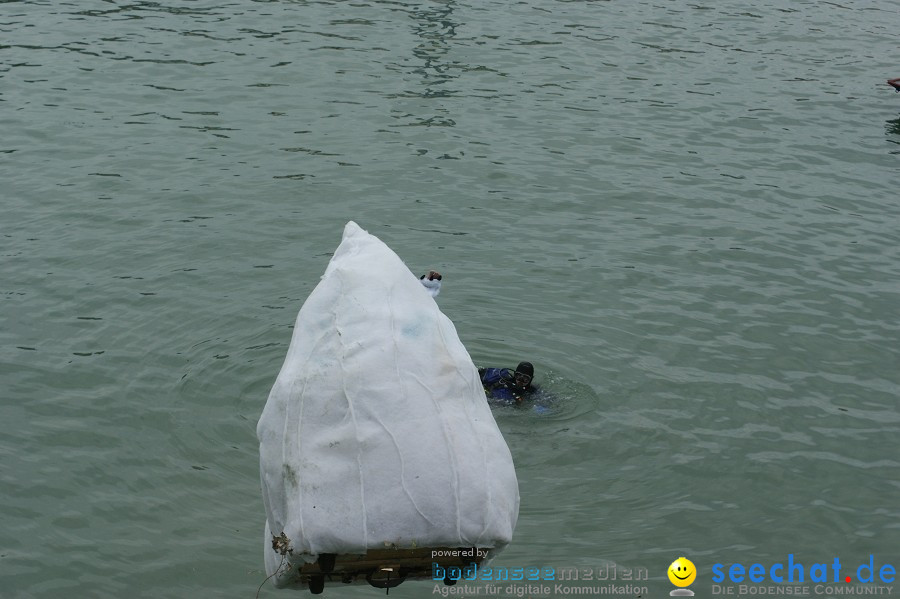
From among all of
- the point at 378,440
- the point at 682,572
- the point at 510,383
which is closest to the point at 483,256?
the point at 510,383

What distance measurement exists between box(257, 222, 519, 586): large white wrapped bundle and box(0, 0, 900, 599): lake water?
2630mm

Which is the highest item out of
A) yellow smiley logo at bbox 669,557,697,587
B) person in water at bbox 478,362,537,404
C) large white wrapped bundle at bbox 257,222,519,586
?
large white wrapped bundle at bbox 257,222,519,586

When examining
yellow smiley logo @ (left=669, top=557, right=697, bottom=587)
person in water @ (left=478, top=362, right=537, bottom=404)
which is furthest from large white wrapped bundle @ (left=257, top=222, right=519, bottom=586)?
person in water @ (left=478, top=362, right=537, bottom=404)

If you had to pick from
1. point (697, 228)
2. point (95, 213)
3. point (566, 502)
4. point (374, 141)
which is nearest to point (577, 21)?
point (374, 141)

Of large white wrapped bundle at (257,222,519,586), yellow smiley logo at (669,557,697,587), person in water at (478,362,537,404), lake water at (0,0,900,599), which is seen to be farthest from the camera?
person in water at (478,362,537,404)

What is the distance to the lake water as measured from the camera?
10508mm

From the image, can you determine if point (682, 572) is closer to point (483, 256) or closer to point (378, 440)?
point (378, 440)

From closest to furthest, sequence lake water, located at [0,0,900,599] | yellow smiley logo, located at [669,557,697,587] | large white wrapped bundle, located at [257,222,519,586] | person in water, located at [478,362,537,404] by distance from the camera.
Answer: large white wrapped bundle, located at [257,222,519,586] → yellow smiley logo, located at [669,557,697,587] → lake water, located at [0,0,900,599] → person in water, located at [478,362,537,404]

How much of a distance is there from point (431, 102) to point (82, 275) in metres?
8.97

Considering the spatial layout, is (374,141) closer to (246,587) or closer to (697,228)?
(697,228)

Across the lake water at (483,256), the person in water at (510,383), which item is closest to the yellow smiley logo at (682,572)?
the lake water at (483,256)

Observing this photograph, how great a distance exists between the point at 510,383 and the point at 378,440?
5231 mm

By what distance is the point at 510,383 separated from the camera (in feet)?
39.7

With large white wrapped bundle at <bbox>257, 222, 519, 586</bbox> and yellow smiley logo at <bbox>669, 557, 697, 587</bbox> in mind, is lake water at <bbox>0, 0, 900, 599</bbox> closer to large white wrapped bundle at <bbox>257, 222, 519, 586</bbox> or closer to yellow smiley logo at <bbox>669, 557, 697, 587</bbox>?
yellow smiley logo at <bbox>669, 557, 697, 587</bbox>
